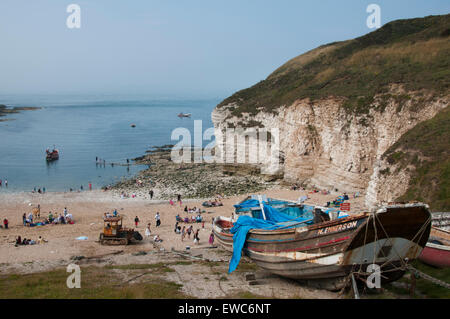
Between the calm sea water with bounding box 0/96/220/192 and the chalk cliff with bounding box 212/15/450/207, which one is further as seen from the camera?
the calm sea water with bounding box 0/96/220/192

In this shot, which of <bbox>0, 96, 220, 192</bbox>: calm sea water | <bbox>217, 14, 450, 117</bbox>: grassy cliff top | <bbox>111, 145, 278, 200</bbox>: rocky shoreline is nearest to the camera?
<bbox>217, 14, 450, 117</bbox>: grassy cliff top

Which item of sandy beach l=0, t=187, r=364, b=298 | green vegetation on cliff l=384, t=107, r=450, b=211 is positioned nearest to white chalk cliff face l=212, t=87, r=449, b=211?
green vegetation on cliff l=384, t=107, r=450, b=211

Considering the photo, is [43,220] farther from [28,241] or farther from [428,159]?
[428,159]

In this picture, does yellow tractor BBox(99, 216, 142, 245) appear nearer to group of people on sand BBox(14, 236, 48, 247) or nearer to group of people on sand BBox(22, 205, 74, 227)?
group of people on sand BBox(14, 236, 48, 247)

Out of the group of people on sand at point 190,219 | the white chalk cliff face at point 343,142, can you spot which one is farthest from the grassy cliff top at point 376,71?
the group of people on sand at point 190,219

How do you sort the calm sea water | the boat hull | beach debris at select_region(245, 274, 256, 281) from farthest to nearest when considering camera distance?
1. the calm sea water
2. beach debris at select_region(245, 274, 256, 281)
3. the boat hull

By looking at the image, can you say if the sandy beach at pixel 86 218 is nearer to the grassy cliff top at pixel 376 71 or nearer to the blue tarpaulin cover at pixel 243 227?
the blue tarpaulin cover at pixel 243 227
